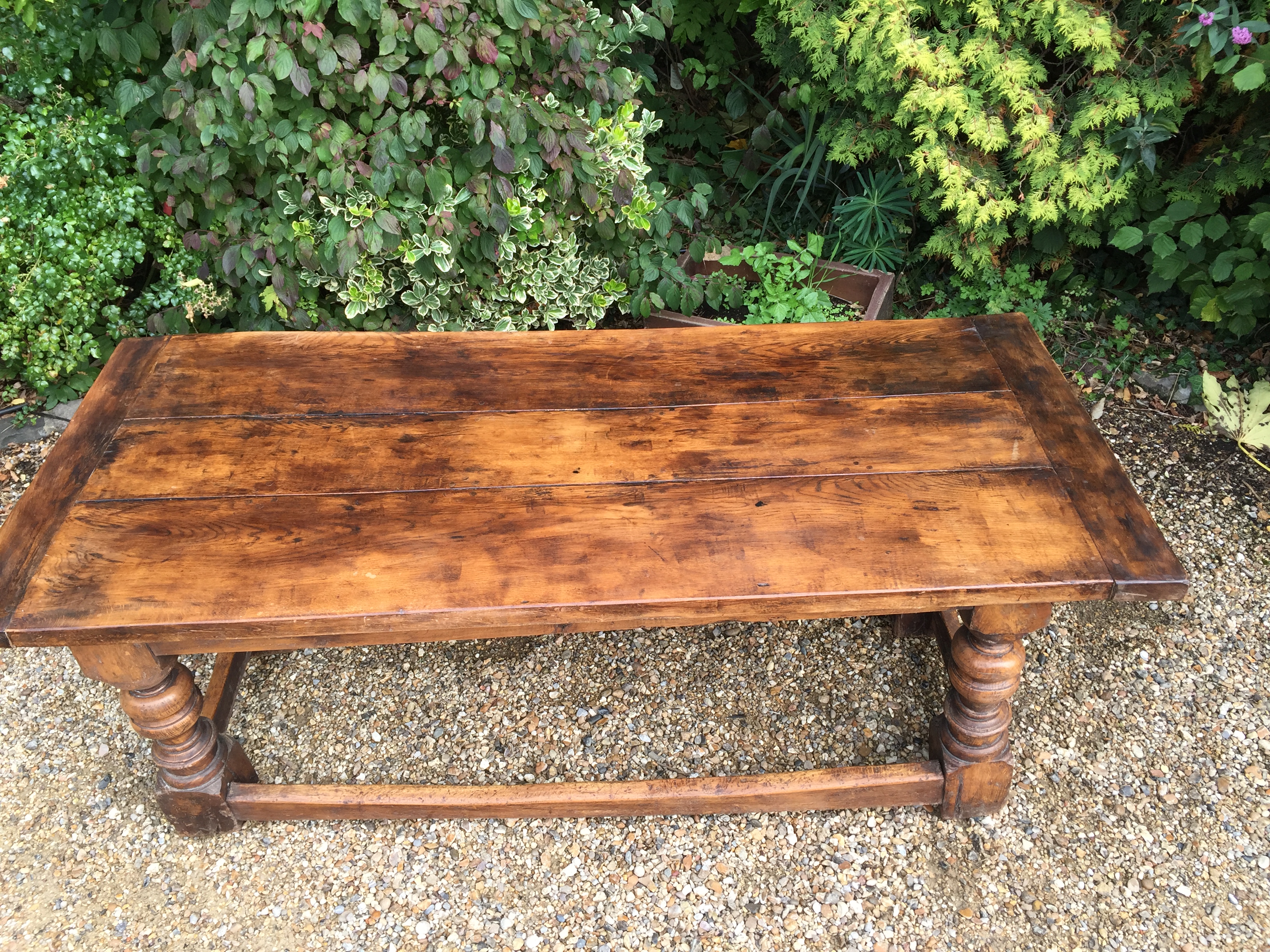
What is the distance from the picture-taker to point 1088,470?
1918 millimetres

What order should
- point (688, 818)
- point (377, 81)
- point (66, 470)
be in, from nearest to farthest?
point (66, 470) < point (688, 818) < point (377, 81)

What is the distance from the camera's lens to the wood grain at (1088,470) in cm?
170

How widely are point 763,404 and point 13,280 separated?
7.63 ft

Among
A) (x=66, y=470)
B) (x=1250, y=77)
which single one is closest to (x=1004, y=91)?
(x=1250, y=77)

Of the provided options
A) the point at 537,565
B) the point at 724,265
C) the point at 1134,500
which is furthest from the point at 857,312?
the point at 537,565

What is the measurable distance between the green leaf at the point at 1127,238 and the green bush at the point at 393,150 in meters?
1.59

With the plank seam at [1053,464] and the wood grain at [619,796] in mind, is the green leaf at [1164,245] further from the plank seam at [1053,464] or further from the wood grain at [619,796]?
the wood grain at [619,796]

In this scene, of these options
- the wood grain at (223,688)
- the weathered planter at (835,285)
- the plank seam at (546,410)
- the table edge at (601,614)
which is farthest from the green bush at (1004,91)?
the wood grain at (223,688)

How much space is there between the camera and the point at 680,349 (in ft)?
7.68

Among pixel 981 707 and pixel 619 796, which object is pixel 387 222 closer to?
pixel 619 796

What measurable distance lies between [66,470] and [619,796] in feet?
4.57

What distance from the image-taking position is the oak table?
1706 mm

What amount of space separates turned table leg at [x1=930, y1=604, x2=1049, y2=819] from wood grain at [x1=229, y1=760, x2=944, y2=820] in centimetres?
6

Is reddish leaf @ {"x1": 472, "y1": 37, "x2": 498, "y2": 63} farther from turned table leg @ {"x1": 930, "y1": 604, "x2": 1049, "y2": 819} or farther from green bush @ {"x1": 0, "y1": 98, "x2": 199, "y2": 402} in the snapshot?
turned table leg @ {"x1": 930, "y1": 604, "x2": 1049, "y2": 819}
